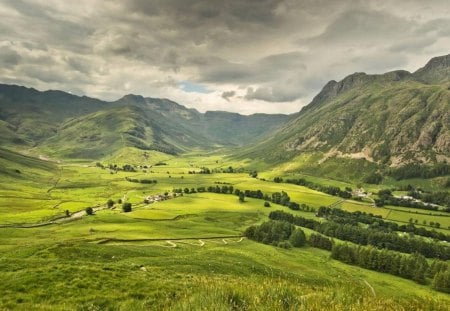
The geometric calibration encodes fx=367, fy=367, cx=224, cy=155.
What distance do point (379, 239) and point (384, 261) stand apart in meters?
42.5

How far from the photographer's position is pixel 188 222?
520ft

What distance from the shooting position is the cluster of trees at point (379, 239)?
15400 cm

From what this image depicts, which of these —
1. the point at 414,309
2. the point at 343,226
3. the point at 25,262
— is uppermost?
the point at 414,309

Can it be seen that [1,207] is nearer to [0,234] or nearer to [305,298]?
[0,234]

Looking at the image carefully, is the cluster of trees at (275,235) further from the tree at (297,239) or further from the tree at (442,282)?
the tree at (442,282)

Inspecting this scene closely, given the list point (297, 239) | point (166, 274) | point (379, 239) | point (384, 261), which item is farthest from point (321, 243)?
point (166, 274)

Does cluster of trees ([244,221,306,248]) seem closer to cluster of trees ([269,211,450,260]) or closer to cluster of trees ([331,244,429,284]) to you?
cluster of trees ([331,244,429,284])

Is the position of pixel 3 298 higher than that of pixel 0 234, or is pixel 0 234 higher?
pixel 3 298

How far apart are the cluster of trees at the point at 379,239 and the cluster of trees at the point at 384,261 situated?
26619 millimetres

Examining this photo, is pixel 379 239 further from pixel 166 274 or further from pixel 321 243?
pixel 166 274

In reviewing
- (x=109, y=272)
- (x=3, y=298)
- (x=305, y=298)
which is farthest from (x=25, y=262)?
(x=305, y=298)

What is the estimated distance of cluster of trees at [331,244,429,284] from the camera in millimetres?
120481

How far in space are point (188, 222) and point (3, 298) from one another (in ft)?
451

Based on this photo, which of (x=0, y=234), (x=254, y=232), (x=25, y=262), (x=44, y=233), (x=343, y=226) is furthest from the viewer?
(x=343, y=226)
